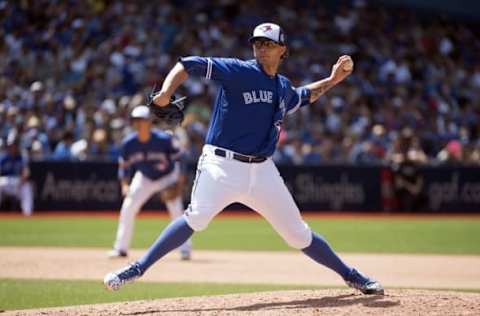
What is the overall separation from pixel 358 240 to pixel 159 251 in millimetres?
8368

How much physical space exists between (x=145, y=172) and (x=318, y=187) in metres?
9.13

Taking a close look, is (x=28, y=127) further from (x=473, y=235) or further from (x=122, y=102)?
(x=473, y=235)

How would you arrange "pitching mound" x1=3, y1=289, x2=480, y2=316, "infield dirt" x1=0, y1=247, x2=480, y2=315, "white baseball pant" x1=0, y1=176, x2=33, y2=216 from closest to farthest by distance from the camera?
"pitching mound" x1=3, y1=289, x2=480, y2=316
"infield dirt" x1=0, y1=247, x2=480, y2=315
"white baseball pant" x1=0, y1=176, x2=33, y2=216

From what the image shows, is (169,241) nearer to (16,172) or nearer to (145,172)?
(145,172)

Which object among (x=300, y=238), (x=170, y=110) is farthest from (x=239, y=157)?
(x=300, y=238)

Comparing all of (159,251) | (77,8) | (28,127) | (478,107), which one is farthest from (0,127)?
(159,251)

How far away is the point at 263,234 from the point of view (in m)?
16.1

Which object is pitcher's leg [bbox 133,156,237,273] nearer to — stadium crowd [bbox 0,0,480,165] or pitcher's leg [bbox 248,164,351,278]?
pitcher's leg [bbox 248,164,351,278]

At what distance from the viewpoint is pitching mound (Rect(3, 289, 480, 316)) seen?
6438 millimetres

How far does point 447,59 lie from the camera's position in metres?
24.4

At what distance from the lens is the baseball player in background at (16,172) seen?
1892cm

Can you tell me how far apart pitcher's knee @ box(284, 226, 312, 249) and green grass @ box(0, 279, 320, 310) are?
1.76m

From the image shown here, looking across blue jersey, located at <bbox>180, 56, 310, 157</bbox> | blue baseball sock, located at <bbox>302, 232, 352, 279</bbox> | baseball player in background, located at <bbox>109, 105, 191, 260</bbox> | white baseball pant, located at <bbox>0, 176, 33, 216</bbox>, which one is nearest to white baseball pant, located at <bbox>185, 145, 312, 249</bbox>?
blue jersey, located at <bbox>180, 56, 310, 157</bbox>

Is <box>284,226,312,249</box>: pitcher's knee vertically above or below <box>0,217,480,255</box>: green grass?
above
